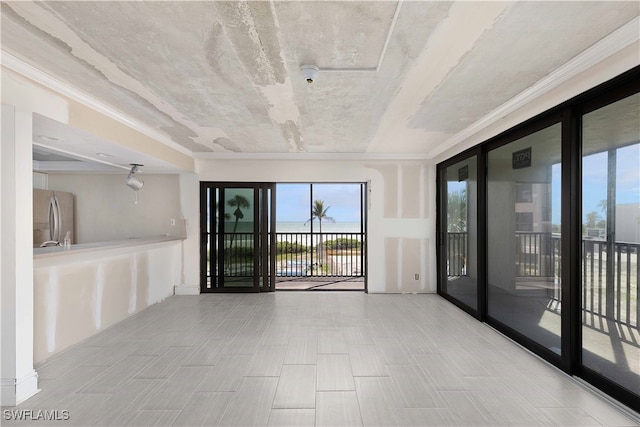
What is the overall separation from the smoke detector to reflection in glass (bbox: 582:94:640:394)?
6.98ft

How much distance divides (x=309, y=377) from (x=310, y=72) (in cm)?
240

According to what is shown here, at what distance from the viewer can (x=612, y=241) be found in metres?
2.18

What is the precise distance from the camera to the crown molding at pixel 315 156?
17.5ft

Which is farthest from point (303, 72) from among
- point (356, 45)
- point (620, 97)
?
point (620, 97)

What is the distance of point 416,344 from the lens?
3189mm

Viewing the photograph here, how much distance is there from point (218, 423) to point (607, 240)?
297cm

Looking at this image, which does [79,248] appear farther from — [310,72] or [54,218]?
[310,72]

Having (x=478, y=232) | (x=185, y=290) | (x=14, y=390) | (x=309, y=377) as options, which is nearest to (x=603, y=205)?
(x=478, y=232)

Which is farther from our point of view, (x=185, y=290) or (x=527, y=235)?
(x=185, y=290)

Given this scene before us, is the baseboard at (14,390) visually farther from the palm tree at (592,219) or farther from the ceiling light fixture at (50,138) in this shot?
the palm tree at (592,219)

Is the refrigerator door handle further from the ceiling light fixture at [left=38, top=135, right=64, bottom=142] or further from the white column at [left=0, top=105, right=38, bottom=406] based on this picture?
the white column at [left=0, top=105, right=38, bottom=406]

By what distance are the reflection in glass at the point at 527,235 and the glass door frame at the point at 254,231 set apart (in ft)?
11.5

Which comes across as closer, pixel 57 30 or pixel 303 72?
pixel 57 30

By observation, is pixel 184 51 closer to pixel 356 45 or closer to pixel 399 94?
pixel 356 45
